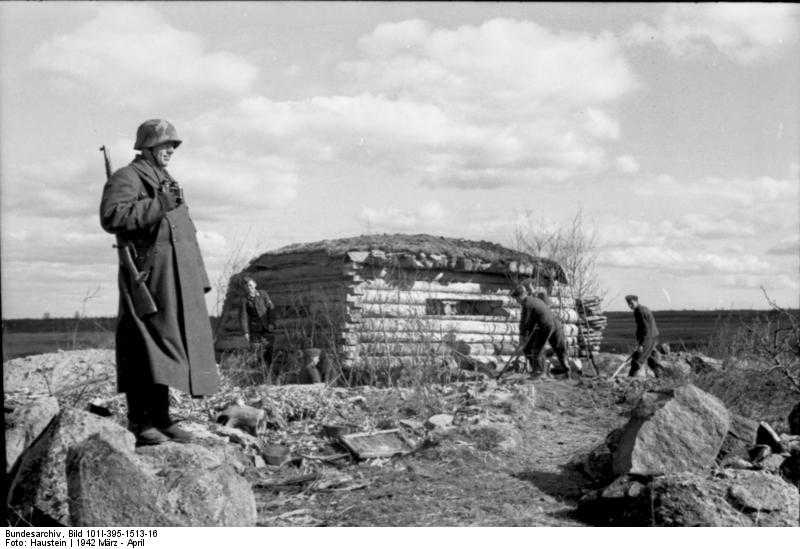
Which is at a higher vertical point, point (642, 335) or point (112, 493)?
point (642, 335)

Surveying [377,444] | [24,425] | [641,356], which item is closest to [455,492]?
[377,444]

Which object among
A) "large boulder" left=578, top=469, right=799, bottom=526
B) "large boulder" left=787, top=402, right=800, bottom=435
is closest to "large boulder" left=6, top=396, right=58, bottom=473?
"large boulder" left=578, top=469, right=799, bottom=526

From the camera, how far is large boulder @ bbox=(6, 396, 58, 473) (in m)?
5.74

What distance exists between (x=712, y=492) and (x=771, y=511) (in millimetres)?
→ 403

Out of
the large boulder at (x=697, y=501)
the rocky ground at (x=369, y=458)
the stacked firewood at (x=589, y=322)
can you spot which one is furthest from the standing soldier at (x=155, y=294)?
the stacked firewood at (x=589, y=322)

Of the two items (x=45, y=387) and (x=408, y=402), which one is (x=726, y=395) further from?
(x=45, y=387)

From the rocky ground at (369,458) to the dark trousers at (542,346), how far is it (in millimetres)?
2001

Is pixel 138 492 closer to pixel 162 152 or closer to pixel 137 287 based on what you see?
pixel 137 287

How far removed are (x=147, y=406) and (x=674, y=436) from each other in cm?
386

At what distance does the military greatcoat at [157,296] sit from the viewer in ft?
17.7

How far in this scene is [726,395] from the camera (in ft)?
33.5

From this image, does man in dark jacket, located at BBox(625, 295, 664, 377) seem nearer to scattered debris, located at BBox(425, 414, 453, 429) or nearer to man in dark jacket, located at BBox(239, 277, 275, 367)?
man in dark jacket, located at BBox(239, 277, 275, 367)

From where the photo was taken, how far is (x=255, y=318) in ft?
47.2
